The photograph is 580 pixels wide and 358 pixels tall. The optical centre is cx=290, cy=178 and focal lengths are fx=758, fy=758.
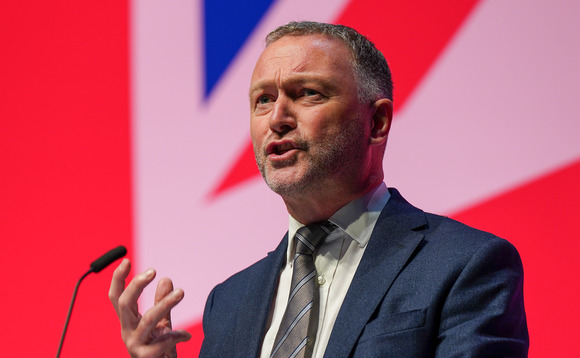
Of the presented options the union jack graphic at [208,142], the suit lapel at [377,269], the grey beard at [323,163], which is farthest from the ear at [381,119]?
the union jack graphic at [208,142]

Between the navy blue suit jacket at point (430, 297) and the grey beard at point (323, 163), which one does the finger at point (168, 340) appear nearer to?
the navy blue suit jacket at point (430, 297)

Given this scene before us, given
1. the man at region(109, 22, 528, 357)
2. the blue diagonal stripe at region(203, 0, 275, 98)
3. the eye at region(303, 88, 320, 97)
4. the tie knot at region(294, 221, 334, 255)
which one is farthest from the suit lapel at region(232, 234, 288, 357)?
the blue diagonal stripe at region(203, 0, 275, 98)

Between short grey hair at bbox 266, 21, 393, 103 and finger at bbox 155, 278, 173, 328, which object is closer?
finger at bbox 155, 278, 173, 328

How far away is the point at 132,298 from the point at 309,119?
2.22ft

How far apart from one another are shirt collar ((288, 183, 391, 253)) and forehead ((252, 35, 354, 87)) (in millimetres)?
353

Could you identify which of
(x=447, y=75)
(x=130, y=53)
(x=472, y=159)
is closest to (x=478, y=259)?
(x=472, y=159)

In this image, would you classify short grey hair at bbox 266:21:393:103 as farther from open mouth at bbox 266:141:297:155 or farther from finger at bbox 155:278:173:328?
finger at bbox 155:278:173:328

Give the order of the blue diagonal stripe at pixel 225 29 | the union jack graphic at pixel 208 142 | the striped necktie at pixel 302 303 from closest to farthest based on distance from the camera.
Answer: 1. the striped necktie at pixel 302 303
2. the union jack graphic at pixel 208 142
3. the blue diagonal stripe at pixel 225 29

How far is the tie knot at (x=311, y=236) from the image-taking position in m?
2.12

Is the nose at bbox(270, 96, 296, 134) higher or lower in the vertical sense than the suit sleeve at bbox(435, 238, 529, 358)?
higher

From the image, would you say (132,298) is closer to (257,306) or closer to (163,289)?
(163,289)

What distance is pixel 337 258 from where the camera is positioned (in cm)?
207

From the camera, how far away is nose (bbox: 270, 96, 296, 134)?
2.07 meters

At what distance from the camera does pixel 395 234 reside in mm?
2016
